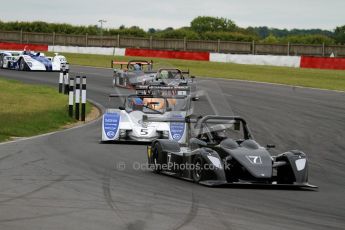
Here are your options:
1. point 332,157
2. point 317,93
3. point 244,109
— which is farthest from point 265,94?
point 332,157

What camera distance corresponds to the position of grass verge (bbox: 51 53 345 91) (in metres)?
37.5

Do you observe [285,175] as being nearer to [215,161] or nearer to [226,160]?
[226,160]

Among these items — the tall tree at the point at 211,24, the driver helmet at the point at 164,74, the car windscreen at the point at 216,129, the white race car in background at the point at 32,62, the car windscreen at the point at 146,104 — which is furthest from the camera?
the tall tree at the point at 211,24

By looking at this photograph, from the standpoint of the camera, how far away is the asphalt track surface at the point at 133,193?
8.42 meters

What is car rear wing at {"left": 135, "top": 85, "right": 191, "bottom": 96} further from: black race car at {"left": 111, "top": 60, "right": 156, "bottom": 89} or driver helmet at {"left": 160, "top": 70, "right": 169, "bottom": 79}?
black race car at {"left": 111, "top": 60, "right": 156, "bottom": 89}

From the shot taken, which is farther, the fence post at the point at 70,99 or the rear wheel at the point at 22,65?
the rear wheel at the point at 22,65

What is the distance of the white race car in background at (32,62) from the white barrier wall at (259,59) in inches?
583

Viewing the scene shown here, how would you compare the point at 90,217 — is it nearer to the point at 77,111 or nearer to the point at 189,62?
the point at 77,111

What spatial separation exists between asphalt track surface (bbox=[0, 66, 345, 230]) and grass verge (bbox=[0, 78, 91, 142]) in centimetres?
92

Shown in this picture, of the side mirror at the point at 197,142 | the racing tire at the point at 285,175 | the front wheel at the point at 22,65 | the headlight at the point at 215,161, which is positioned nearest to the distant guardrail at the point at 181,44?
the front wheel at the point at 22,65

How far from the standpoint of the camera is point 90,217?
8.46 m

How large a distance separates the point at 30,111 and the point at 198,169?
1112 centimetres

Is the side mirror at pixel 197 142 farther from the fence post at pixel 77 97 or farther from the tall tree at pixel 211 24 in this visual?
the tall tree at pixel 211 24

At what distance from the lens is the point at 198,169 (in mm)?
11758
